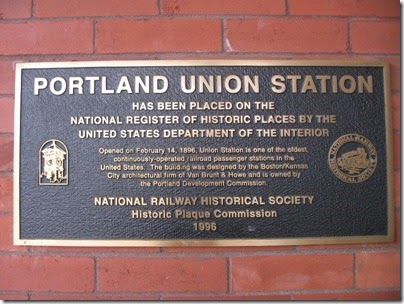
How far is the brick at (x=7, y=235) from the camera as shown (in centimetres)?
131

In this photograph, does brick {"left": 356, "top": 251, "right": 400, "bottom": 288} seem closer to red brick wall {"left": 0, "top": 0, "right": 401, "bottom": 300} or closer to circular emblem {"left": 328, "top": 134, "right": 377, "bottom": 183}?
red brick wall {"left": 0, "top": 0, "right": 401, "bottom": 300}

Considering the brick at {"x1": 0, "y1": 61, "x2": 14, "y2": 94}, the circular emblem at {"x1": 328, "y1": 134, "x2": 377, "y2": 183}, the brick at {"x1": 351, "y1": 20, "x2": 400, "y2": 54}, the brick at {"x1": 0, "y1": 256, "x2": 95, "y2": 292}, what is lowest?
the brick at {"x1": 0, "y1": 256, "x2": 95, "y2": 292}

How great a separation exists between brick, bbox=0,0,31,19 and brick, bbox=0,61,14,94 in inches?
7.6

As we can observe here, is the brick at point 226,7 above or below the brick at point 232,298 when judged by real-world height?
above

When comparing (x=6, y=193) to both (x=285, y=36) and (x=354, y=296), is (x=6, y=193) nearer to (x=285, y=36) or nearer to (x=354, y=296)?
(x=285, y=36)

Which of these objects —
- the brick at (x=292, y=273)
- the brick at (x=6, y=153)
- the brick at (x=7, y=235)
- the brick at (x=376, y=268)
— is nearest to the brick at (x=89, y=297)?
the brick at (x=7, y=235)

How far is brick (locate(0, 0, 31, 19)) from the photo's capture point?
134 centimetres

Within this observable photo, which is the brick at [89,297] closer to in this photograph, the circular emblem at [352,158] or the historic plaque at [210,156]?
the historic plaque at [210,156]

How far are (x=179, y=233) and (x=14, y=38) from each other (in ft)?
3.37

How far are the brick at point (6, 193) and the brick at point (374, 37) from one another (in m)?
1.47

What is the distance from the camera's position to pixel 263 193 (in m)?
1.28

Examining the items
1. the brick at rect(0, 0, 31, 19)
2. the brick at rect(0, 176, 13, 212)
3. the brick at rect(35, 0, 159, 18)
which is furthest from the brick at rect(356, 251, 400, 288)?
the brick at rect(0, 0, 31, 19)

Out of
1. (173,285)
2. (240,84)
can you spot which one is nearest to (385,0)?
(240,84)

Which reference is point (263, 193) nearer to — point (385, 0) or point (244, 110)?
point (244, 110)
